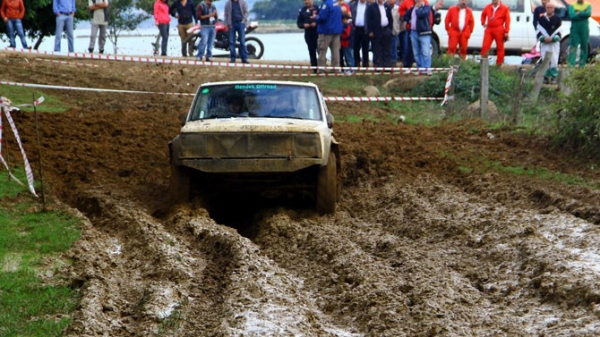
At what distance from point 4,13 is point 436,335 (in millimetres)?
21008

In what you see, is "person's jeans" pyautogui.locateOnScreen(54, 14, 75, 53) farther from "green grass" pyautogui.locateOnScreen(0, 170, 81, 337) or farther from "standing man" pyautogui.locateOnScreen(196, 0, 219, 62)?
"green grass" pyautogui.locateOnScreen(0, 170, 81, 337)

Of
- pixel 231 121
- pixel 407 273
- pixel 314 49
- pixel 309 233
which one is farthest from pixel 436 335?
pixel 314 49

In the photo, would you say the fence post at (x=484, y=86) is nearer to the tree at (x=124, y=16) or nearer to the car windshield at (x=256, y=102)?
the car windshield at (x=256, y=102)

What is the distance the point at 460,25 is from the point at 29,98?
9.93 meters

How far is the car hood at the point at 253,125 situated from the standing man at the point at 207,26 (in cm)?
1530

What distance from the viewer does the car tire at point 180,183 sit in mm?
12484

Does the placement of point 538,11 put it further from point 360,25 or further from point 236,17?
Answer: point 236,17

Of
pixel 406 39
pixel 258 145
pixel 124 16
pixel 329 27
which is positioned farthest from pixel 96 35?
pixel 124 16

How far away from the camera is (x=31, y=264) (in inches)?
391

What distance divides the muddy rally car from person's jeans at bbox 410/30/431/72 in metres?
11.2

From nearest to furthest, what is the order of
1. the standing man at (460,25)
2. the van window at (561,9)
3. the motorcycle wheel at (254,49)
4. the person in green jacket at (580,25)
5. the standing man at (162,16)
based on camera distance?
the person in green jacket at (580,25) < the standing man at (460,25) < the van window at (561,9) < the standing man at (162,16) < the motorcycle wheel at (254,49)

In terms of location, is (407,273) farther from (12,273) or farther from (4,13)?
(4,13)

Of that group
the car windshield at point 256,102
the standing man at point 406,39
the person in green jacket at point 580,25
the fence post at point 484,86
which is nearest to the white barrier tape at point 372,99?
the fence post at point 484,86

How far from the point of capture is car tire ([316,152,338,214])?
12227 mm
